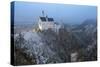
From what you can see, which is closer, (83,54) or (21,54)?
(21,54)

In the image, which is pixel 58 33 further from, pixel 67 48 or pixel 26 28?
pixel 26 28

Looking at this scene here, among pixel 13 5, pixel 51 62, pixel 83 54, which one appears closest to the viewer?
pixel 13 5

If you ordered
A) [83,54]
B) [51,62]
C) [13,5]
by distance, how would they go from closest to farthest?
[13,5]
[51,62]
[83,54]

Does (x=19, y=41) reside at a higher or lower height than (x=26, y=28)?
lower

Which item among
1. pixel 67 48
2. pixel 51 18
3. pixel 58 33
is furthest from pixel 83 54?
pixel 51 18

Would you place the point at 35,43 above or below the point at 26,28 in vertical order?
below

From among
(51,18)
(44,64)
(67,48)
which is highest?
(51,18)
